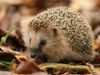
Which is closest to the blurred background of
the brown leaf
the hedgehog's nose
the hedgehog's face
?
the hedgehog's face

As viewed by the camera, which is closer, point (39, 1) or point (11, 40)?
point (11, 40)

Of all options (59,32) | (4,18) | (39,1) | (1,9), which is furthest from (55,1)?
(59,32)

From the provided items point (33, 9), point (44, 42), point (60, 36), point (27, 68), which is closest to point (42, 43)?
point (44, 42)

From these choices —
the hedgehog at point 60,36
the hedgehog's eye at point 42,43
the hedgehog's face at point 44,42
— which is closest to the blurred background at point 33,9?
the hedgehog at point 60,36

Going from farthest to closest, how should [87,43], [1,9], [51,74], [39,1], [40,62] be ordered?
1. [39,1]
2. [1,9]
3. [87,43]
4. [40,62]
5. [51,74]

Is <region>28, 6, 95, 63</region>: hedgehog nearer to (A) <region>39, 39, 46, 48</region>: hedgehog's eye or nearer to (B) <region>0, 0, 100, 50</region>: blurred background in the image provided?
(A) <region>39, 39, 46, 48</region>: hedgehog's eye

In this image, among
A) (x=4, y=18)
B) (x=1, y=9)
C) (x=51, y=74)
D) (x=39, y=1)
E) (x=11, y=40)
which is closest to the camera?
(x=51, y=74)

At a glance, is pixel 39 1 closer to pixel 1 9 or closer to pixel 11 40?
pixel 1 9

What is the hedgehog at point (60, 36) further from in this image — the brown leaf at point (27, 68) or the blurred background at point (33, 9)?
the blurred background at point (33, 9)

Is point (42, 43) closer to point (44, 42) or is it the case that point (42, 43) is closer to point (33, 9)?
point (44, 42)
